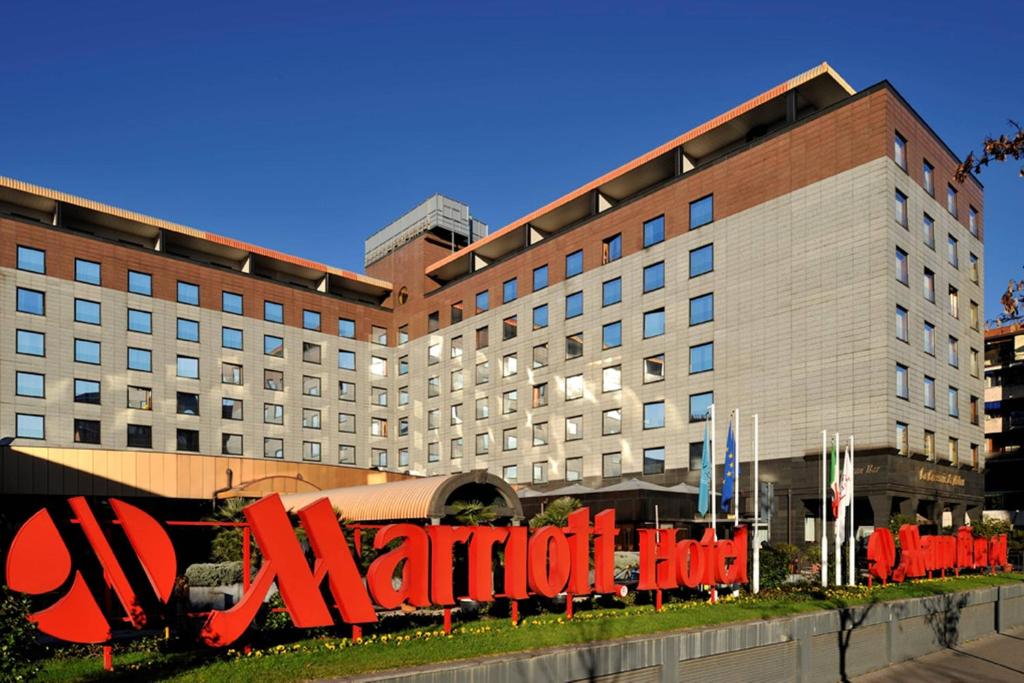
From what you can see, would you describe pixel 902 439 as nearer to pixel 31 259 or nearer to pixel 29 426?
pixel 29 426

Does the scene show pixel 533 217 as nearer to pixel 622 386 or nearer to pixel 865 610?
pixel 622 386

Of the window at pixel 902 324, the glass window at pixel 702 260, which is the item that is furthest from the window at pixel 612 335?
the window at pixel 902 324

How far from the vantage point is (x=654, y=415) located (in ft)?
187

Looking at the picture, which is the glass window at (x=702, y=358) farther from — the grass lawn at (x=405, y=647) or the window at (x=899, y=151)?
the grass lawn at (x=405, y=647)

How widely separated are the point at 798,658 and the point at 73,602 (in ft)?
55.3

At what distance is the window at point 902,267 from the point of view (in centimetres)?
4704

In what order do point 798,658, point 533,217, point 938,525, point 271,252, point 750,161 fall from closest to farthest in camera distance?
1. point 798,658
2. point 938,525
3. point 750,161
4. point 533,217
5. point 271,252

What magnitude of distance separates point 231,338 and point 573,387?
1144 inches

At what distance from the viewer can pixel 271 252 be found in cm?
7675

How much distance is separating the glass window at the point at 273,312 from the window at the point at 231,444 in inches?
409

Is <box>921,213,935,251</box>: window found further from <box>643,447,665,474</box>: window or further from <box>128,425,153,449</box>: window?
<box>128,425,153,449</box>: window

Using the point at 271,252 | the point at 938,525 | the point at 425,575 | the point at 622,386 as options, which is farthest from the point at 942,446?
the point at 271,252

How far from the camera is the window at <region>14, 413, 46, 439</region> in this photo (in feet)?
195

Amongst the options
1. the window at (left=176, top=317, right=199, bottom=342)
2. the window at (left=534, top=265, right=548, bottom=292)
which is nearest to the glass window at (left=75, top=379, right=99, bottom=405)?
the window at (left=176, top=317, right=199, bottom=342)
